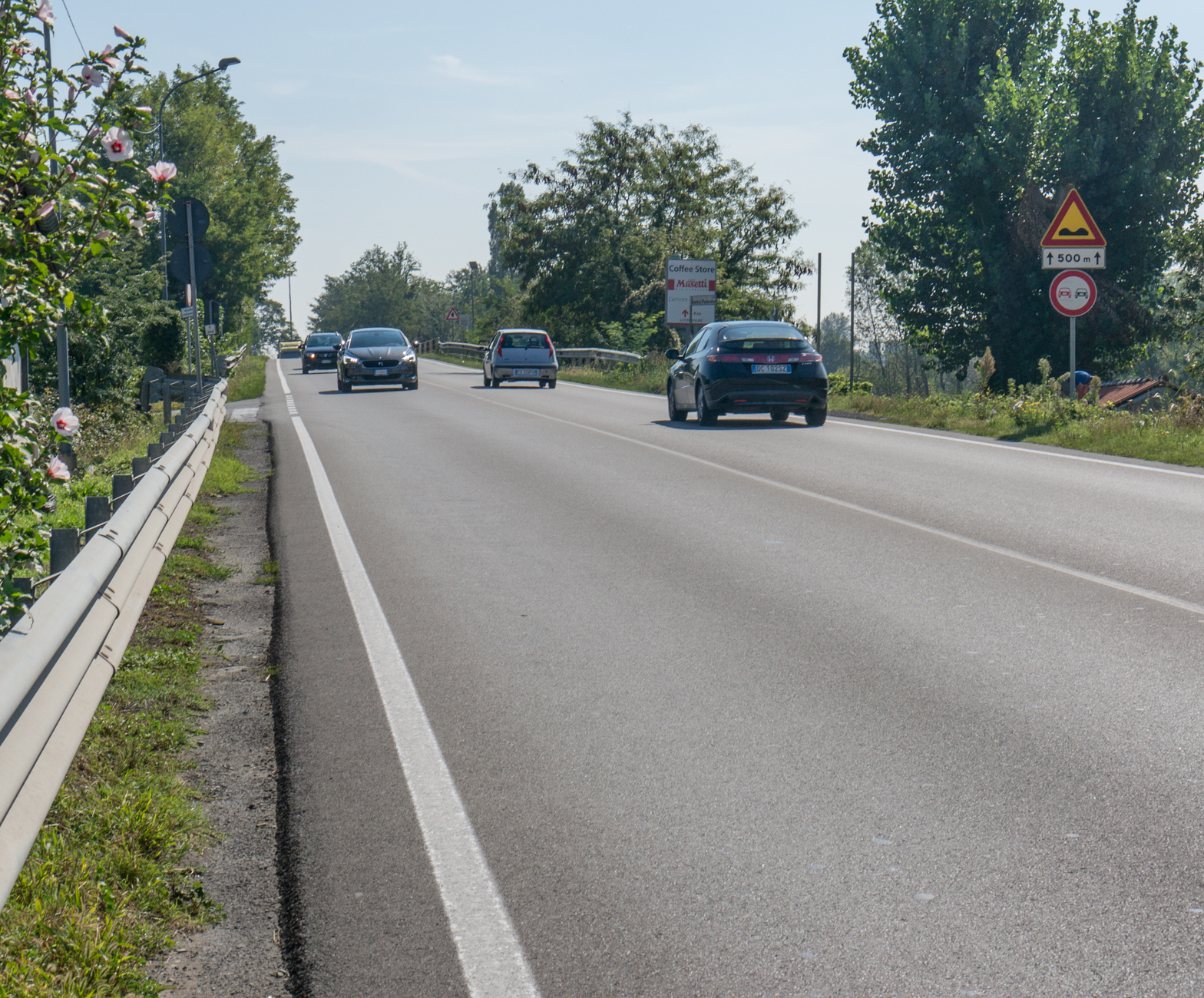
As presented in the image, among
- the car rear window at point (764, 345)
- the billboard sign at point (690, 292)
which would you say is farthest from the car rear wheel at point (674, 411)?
the billboard sign at point (690, 292)

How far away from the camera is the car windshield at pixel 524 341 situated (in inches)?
1499

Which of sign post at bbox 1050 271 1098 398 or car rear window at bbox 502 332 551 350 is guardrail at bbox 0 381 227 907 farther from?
car rear window at bbox 502 332 551 350

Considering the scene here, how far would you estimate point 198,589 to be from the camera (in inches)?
325

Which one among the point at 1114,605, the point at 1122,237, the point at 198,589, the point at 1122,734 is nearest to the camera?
the point at 1122,734

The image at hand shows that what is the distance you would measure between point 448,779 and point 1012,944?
6.60 feet

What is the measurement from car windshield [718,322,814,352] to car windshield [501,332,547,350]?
17.5 metres

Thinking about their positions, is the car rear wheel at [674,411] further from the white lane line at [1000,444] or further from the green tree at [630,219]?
the green tree at [630,219]

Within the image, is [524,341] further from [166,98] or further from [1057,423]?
[1057,423]

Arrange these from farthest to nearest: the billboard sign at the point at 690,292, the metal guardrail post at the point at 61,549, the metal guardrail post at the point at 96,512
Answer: the billboard sign at the point at 690,292 → the metal guardrail post at the point at 96,512 → the metal guardrail post at the point at 61,549

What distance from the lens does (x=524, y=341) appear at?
3831 cm

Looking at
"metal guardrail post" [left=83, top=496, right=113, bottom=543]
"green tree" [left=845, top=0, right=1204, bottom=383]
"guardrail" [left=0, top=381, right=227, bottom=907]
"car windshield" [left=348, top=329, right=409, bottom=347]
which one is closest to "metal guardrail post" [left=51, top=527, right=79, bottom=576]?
"guardrail" [left=0, top=381, right=227, bottom=907]

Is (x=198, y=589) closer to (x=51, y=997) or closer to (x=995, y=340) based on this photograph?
(x=51, y=997)

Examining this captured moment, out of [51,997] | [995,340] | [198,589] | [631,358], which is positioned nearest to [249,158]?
[631,358]

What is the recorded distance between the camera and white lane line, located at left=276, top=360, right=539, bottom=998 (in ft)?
10.6
